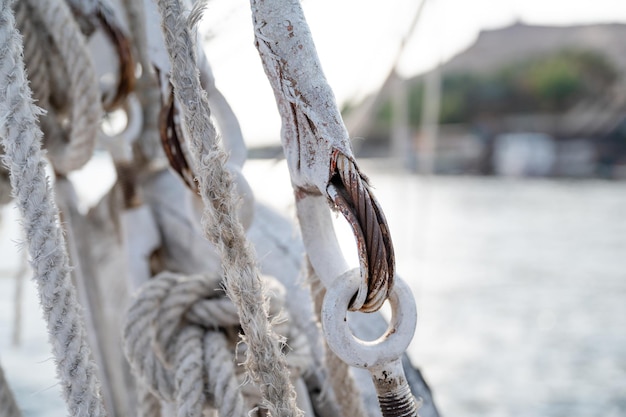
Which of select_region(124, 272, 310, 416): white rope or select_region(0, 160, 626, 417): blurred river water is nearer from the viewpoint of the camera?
select_region(124, 272, 310, 416): white rope

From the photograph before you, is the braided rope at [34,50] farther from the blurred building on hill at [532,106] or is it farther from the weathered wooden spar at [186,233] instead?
the blurred building on hill at [532,106]

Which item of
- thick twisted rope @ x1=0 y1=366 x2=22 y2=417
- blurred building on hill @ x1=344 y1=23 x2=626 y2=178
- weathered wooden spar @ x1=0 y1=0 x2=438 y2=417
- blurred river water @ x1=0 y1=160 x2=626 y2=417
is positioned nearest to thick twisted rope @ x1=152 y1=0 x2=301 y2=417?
weathered wooden spar @ x1=0 y1=0 x2=438 y2=417

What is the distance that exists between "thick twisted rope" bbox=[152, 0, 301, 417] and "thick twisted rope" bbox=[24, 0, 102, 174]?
0.25 metres

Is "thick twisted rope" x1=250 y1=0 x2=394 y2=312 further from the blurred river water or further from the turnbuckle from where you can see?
the blurred river water

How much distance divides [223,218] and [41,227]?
0.33 feet

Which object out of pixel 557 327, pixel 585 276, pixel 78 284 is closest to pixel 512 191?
pixel 585 276

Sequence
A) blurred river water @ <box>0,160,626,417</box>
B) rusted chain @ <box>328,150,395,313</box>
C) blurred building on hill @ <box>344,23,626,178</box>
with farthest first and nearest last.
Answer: blurred building on hill @ <box>344,23,626,178</box>
blurred river water @ <box>0,160,626,417</box>
rusted chain @ <box>328,150,395,313</box>

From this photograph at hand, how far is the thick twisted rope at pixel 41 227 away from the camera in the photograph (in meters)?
0.42

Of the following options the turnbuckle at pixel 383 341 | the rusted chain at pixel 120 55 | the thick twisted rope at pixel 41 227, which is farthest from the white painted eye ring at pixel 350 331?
the rusted chain at pixel 120 55

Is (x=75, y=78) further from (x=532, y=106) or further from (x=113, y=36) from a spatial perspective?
(x=532, y=106)

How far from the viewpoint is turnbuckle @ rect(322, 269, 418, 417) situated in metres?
0.42

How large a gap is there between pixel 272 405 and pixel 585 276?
371 centimetres

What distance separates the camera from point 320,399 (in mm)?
678

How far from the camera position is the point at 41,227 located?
0.43 meters
